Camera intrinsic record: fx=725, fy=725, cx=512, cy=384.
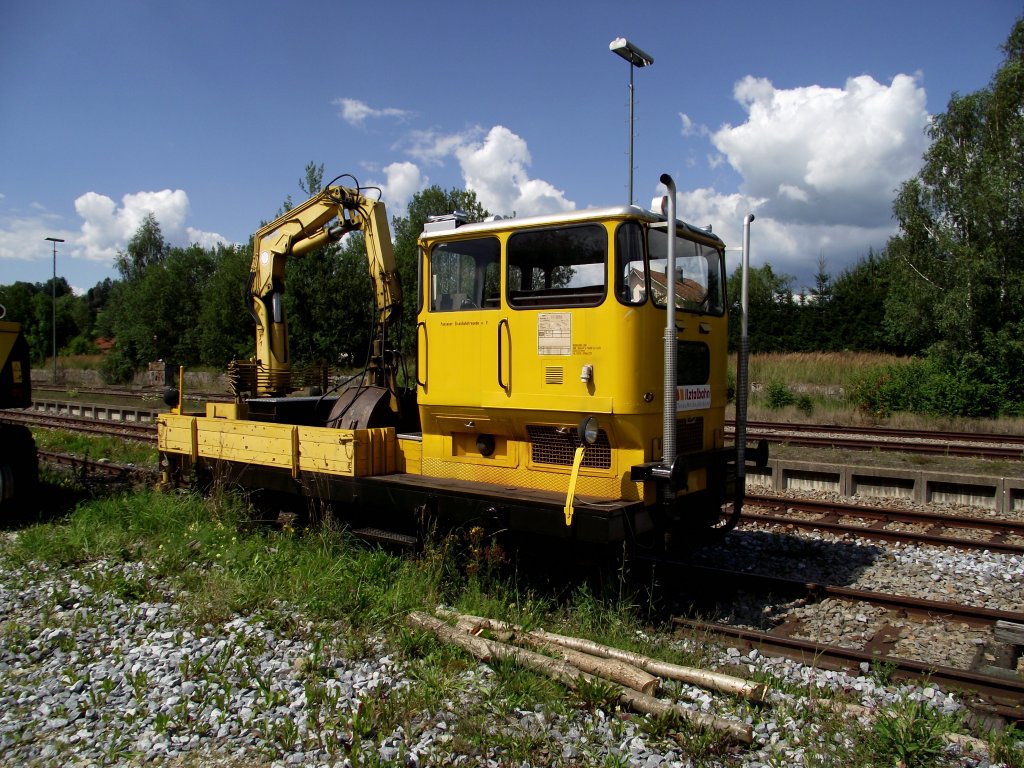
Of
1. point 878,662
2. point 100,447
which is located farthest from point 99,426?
point 878,662

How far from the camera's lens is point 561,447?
5.89 m

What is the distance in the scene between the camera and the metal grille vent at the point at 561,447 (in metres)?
5.70

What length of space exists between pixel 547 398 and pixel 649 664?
211 cm

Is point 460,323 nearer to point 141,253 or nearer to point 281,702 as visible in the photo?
point 281,702

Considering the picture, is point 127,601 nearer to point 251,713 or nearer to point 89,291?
point 251,713

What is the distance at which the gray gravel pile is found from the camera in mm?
3662

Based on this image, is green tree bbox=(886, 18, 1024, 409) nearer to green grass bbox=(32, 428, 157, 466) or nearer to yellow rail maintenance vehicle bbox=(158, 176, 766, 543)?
yellow rail maintenance vehicle bbox=(158, 176, 766, 543)

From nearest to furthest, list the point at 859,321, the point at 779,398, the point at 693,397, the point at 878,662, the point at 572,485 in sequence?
the point at 878,662 < the point at 572,485 < the point at 693,397 < the point at 779,398 < the point at 859,321

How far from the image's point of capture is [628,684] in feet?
13.6

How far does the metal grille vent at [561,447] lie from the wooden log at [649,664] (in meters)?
1.39

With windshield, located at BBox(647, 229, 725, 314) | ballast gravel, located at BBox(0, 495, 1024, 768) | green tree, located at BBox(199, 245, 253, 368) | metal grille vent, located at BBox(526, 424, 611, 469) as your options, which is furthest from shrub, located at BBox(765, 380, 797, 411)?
green tree, located at BBox(199, 245, 253, 368)

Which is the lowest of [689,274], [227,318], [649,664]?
[649,664]

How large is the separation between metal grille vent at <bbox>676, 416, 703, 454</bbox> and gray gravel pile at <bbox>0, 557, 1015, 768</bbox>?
1688 millimetres

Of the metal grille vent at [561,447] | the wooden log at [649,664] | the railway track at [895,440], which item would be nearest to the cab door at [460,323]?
the metal grille vent at [561,447]
